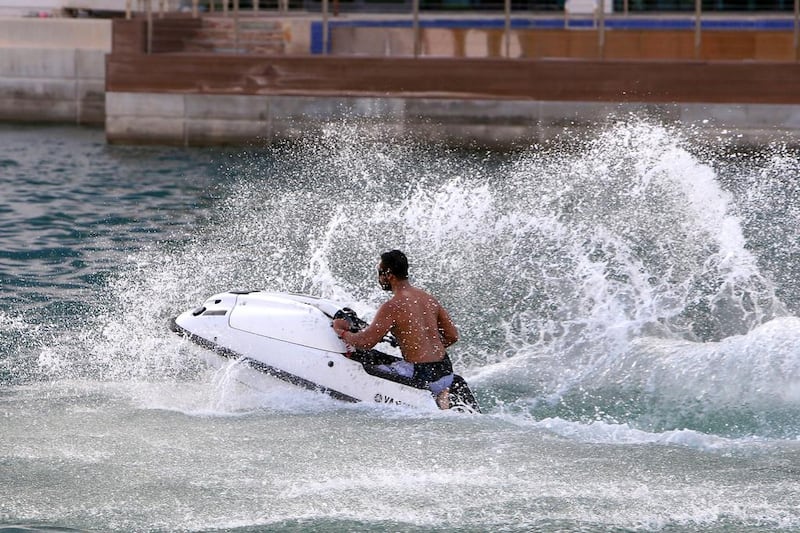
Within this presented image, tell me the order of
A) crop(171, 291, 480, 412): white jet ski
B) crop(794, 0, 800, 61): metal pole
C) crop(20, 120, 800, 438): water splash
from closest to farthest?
crop(171, 291, 480, 412): white jet ski, crop(20, 120, 800, 438): water splash, crop(794, 0, 800, 61): metal pole

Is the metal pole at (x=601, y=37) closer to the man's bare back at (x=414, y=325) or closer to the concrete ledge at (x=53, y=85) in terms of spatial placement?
the concrete ledge at (x=53, y=85)

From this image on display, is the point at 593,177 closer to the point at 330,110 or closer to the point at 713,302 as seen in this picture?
the point at 713,302

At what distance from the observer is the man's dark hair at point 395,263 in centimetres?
1005

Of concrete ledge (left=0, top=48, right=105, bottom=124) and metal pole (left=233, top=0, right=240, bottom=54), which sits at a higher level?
metal pole (left=233, top=0, right=240, bottom=54)

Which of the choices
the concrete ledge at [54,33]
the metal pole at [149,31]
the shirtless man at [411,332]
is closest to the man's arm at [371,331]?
the shirtless man at [411,332]

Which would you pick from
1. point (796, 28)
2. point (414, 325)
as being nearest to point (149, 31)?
point (796, 28)

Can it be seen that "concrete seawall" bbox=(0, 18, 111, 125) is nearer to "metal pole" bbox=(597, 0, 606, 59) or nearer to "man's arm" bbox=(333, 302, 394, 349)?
"metal pole" bbox=(597, 0, 606, 59)

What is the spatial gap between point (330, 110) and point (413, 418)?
17.6 metres

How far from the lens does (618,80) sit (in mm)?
25969

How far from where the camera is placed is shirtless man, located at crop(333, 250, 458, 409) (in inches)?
393

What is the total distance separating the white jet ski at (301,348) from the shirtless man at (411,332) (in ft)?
0.26

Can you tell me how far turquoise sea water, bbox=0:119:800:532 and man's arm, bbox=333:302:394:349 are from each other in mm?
507

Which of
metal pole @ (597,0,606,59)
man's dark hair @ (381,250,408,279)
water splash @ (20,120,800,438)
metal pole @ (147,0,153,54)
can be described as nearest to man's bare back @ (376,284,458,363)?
man's dark hair @ (381,250,408,279)

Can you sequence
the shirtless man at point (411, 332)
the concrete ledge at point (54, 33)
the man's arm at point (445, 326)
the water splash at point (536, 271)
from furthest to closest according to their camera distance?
the concrete ledge at point (54, 33), the water splash at point (536, 271), the man's arm at point (445, 326), the shirtless man at point (411, 332)
